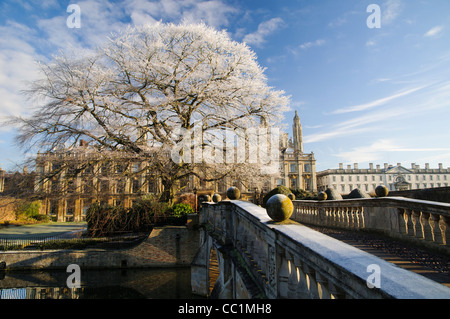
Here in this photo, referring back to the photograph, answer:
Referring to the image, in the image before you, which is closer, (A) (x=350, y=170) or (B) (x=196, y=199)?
(B) (x=196, y=199)

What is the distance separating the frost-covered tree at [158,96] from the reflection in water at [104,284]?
211 inches

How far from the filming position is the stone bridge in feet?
6.42

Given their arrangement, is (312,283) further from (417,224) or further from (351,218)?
(351,218)

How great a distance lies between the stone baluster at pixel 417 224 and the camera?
18.2 ft

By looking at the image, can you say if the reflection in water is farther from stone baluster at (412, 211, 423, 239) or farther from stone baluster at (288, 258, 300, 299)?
stone baluster at (288, 258, 300, 299)

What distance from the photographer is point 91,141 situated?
16.2 meters

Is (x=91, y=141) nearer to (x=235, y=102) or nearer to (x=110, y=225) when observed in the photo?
(x=110, y=225)

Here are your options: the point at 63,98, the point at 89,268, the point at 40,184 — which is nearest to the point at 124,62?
the point at 63,98

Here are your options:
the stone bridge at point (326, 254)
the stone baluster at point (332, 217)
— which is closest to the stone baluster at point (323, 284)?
the stone bridge at point (326, 254)

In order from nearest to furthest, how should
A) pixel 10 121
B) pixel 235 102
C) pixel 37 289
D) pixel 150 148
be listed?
pixel 37 289
pixel 10 121
pixel 150 148
pixel 235 102

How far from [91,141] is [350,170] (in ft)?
250

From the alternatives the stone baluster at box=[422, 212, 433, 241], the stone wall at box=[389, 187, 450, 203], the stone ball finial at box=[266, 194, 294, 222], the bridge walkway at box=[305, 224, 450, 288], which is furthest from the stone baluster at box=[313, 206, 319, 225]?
the stone ball finial at box=[266, 194, 294, 222]

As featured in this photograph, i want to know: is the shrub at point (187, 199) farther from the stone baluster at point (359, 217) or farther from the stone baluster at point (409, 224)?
the stone baluster at point (409, 224)

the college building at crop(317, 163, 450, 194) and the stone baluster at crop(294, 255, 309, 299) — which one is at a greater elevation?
the college building at crop(317, 163, 450, 194)
